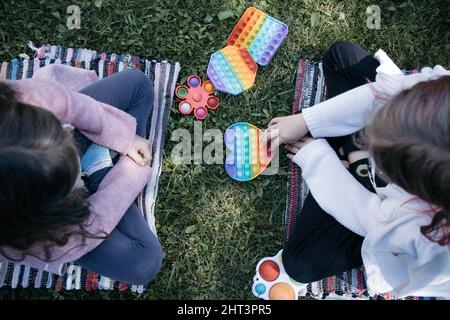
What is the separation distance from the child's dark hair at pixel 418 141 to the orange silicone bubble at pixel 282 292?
0.53 metres

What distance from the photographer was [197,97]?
4.38ft

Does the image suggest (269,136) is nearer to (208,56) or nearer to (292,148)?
(292,148)

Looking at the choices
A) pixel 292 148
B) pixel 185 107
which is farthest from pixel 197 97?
pixel 292 148

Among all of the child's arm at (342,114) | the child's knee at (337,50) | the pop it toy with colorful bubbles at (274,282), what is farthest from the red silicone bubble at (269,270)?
the child's knee at (337,50)

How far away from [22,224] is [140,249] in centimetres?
37

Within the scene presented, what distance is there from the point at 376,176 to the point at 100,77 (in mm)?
805

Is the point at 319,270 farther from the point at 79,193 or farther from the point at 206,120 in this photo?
the point at 79,193

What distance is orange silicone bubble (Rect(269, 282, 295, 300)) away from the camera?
4.17ft

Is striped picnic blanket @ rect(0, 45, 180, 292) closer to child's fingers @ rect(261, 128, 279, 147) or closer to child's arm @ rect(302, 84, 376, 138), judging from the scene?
child's fingers @ rect(261, 128, 279, 147)

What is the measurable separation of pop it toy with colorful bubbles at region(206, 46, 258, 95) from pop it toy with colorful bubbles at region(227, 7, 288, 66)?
2cm

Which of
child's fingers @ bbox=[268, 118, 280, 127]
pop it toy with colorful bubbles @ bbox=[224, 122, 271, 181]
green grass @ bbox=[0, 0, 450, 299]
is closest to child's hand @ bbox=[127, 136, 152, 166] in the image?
green grass @ bbox=[0, 0, 450, 299]

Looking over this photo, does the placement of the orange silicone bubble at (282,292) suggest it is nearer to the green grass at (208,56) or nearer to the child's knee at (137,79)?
the green grass at (208,56)

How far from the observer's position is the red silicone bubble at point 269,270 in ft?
4.23

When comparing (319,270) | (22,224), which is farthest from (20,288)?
(319,270)
